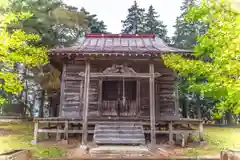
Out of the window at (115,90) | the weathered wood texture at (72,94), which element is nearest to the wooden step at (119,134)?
the weathered wood texture at (72,94)

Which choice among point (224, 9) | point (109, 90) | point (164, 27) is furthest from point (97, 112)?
point (164, 27)

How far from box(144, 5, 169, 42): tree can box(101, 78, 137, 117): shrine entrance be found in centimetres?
2094

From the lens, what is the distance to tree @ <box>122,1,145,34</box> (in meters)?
34.3

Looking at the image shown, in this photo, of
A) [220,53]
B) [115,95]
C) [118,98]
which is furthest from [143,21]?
[220,53]

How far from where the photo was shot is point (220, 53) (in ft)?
18.4

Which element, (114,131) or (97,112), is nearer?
(114,131)

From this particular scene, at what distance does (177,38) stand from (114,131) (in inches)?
921

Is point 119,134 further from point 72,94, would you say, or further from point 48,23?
point 48,23

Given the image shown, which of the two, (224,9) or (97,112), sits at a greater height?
(224,9)

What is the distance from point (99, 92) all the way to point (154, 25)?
2298cm

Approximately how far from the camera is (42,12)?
20.2 metres

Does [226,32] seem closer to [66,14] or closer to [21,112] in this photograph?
[66,14]

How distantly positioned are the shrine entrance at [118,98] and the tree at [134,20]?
21.6 m

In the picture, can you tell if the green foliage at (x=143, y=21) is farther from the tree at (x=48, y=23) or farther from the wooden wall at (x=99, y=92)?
the wooden wall at (x=99, y=92)
